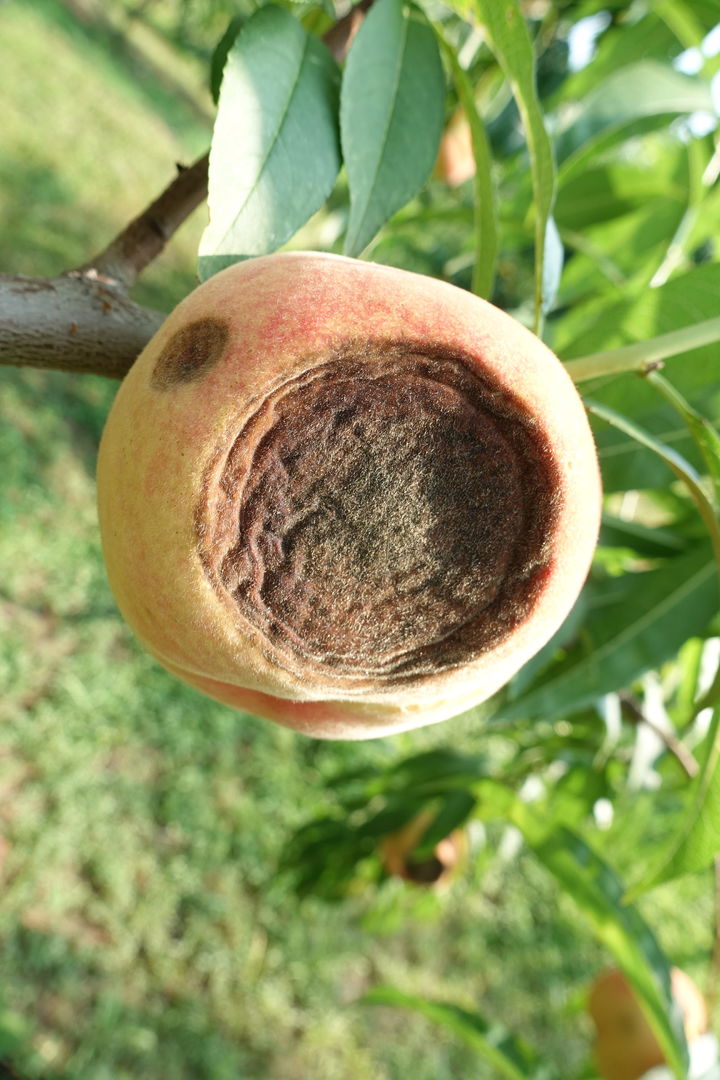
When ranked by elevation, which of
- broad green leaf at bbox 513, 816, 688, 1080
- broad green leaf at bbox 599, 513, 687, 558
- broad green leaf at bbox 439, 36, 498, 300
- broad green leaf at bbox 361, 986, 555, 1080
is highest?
broad green leaf at bbox 439, 36, 498, 300

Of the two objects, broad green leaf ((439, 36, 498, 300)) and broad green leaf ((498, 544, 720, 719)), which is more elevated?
broad green leaf ((439, 36, 498, 300))

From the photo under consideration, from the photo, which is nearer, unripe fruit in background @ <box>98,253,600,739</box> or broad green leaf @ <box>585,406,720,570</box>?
unripe fruit in background @ <box>98,253,600,739</box>

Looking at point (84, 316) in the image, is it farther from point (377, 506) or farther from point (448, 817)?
point (448, 817)

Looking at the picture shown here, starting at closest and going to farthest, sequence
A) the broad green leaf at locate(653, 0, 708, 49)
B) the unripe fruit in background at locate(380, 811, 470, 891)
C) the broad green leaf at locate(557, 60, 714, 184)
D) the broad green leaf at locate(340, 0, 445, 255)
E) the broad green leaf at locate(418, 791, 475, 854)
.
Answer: the broad green leaf at locate(340, 0, 445, 255) → the broad green leaf at locate(557, 60, 714, 184) → the broad green leaf at locate(653, 0, 708, 49) → the broad green leaf at locate(418, 791, 475, 854) → the unripe fruit in background at locate(380, 811, 470, 891)

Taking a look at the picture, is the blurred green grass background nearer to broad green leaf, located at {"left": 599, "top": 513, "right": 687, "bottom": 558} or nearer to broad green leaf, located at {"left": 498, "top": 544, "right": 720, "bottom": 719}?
broad green leaf, located at {"left": 498, "top": 544, "right": 720, "bottom": 719}

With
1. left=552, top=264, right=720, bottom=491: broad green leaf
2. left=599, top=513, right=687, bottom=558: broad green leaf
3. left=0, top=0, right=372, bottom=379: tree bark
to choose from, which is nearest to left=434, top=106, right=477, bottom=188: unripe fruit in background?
left=552, top=264, right=720, bottom=491: broad green leaf

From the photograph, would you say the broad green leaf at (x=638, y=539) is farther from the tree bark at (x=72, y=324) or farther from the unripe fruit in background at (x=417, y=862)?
the unripe fruit in background at (x=417, y=862)

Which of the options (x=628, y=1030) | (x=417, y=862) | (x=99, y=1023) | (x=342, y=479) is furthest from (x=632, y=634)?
(x=99, y=1023)

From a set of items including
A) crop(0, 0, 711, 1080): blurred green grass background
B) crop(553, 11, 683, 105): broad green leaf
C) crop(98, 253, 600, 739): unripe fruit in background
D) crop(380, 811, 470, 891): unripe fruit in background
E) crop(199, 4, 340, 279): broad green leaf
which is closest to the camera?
crop(98, 253, 600, 739): unripe fruit in background
